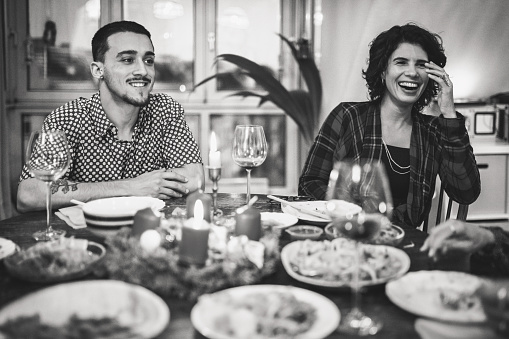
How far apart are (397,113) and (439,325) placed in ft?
5.15

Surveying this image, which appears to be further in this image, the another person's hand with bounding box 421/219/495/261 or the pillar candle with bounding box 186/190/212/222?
the pillar candle with bounding box 186/190/212/222

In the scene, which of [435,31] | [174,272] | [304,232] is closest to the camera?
[174,272]

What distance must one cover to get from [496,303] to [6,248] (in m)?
1.01

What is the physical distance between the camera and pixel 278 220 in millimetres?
1459

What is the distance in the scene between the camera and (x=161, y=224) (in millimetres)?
1132

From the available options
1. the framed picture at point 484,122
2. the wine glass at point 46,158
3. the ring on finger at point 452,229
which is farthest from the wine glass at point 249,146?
the framed picture at point 484,122

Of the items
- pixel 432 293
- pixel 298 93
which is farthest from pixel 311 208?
pixel 298 93

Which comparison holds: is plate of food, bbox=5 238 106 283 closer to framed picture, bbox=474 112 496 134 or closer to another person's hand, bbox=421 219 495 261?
another person's hand, bbox=421 219 495 261

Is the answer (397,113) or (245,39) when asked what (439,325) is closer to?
(397,113)

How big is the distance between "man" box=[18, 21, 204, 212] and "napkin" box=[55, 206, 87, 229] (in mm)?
403

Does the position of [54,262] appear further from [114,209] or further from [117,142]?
Result: [117,142]

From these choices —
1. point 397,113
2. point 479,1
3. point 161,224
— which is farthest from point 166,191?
point 479,1

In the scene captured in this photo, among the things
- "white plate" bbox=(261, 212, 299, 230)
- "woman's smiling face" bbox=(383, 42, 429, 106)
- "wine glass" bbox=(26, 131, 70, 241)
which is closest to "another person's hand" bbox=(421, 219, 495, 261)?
"white plate" bbox=(261, 212, 299, 230)

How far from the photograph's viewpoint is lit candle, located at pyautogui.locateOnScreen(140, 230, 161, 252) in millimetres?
1003
